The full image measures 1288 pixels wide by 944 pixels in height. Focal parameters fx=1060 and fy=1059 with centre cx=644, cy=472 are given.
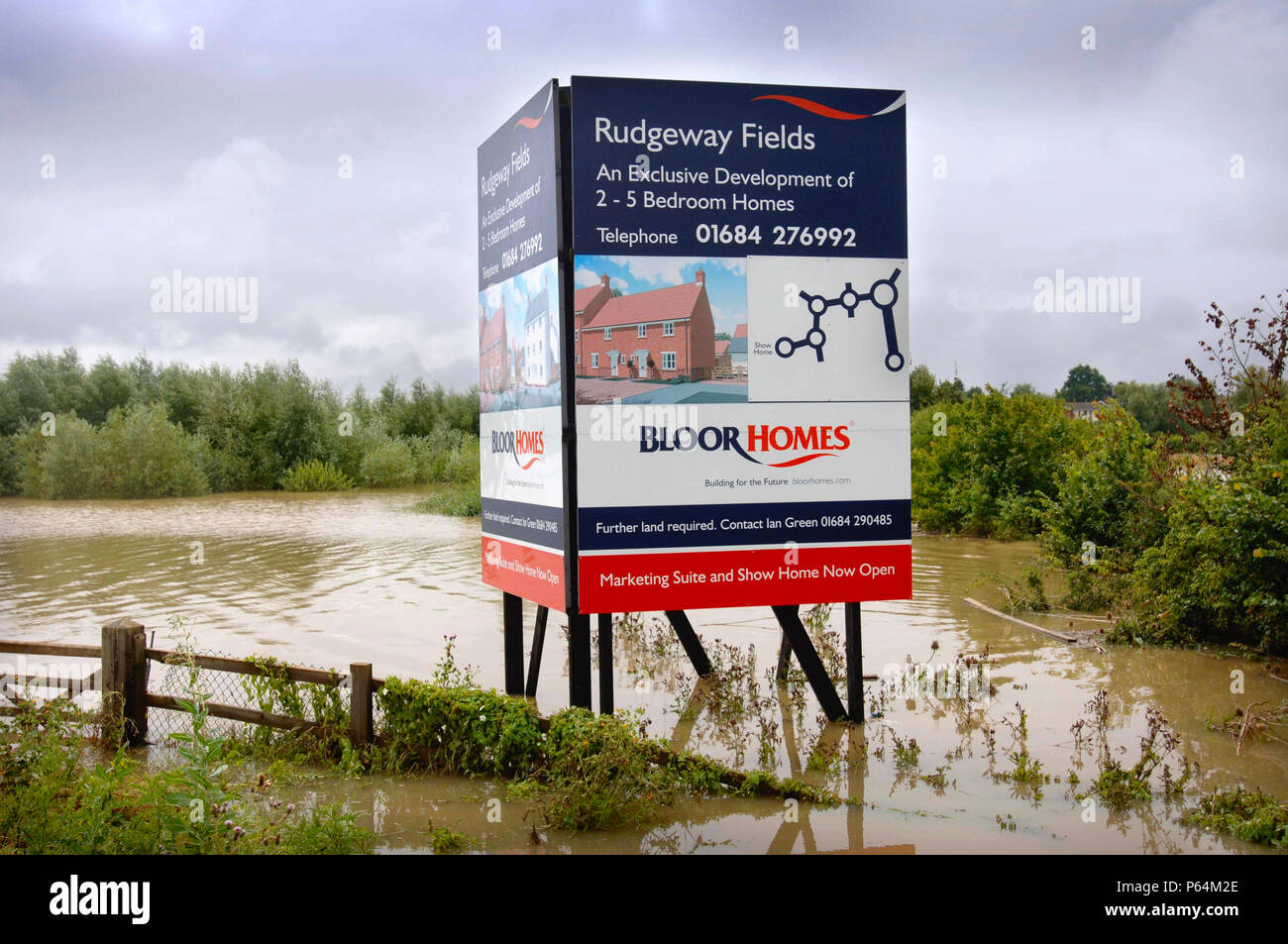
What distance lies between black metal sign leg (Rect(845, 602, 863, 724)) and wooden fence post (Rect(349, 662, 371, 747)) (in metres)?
4.32

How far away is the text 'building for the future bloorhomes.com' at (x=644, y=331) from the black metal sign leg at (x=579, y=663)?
2083 millimetres

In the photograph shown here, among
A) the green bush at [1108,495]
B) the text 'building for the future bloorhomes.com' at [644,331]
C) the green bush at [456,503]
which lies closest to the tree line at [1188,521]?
the green bush at [1108,495]

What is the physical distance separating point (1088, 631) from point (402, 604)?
10537 mm

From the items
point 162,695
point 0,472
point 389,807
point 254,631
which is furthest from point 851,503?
point 0,472

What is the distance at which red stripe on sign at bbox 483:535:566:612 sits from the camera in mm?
8914

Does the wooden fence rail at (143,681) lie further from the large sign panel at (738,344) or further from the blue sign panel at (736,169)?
the blue sign panel at (736,169)

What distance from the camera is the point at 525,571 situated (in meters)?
9.66

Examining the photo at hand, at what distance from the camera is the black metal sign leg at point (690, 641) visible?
1095 cm

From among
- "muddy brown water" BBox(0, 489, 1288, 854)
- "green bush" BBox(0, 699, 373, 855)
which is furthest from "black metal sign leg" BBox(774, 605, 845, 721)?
"green bush" BBox(0, 699, 373, 855)

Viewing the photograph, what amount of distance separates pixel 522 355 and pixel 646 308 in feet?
5.04

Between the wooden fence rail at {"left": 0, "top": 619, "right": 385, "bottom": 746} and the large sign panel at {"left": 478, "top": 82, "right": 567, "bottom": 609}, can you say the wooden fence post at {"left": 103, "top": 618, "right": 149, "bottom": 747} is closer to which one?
the wooden fence rail at {"left": 0, "top": 619, "right": 385, "bottom": 746}
